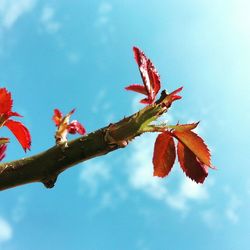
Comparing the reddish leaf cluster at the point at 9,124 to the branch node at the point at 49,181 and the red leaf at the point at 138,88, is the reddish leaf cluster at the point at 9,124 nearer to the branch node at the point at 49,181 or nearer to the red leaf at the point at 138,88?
the branch node at the point at 49,181

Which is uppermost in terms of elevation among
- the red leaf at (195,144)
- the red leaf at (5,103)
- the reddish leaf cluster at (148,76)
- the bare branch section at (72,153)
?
the reddish leaf cluster at (148,76)

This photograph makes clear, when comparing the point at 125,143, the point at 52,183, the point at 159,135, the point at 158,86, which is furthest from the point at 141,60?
the point at 52,183

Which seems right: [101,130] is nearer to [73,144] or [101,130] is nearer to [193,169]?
[73,144]

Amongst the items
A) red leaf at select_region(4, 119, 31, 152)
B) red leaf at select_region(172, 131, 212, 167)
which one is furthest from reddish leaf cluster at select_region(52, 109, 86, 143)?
red leaf at select_region(172, 131, 212, 167)

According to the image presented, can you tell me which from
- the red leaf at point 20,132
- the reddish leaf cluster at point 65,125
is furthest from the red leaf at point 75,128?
the red leaf at point 20,132

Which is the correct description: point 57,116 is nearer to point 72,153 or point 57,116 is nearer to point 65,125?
point 65,125

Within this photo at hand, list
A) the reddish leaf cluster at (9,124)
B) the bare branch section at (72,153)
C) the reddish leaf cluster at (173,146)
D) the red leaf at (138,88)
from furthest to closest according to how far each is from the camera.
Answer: the red leaf at (138,88), the reddish leaf cluster at (173,146), the reddish leaf cluster at (9,124), the bare branch section at (72,153)

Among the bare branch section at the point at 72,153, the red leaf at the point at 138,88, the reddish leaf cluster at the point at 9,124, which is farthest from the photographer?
the red leaf at the point at 138,88
